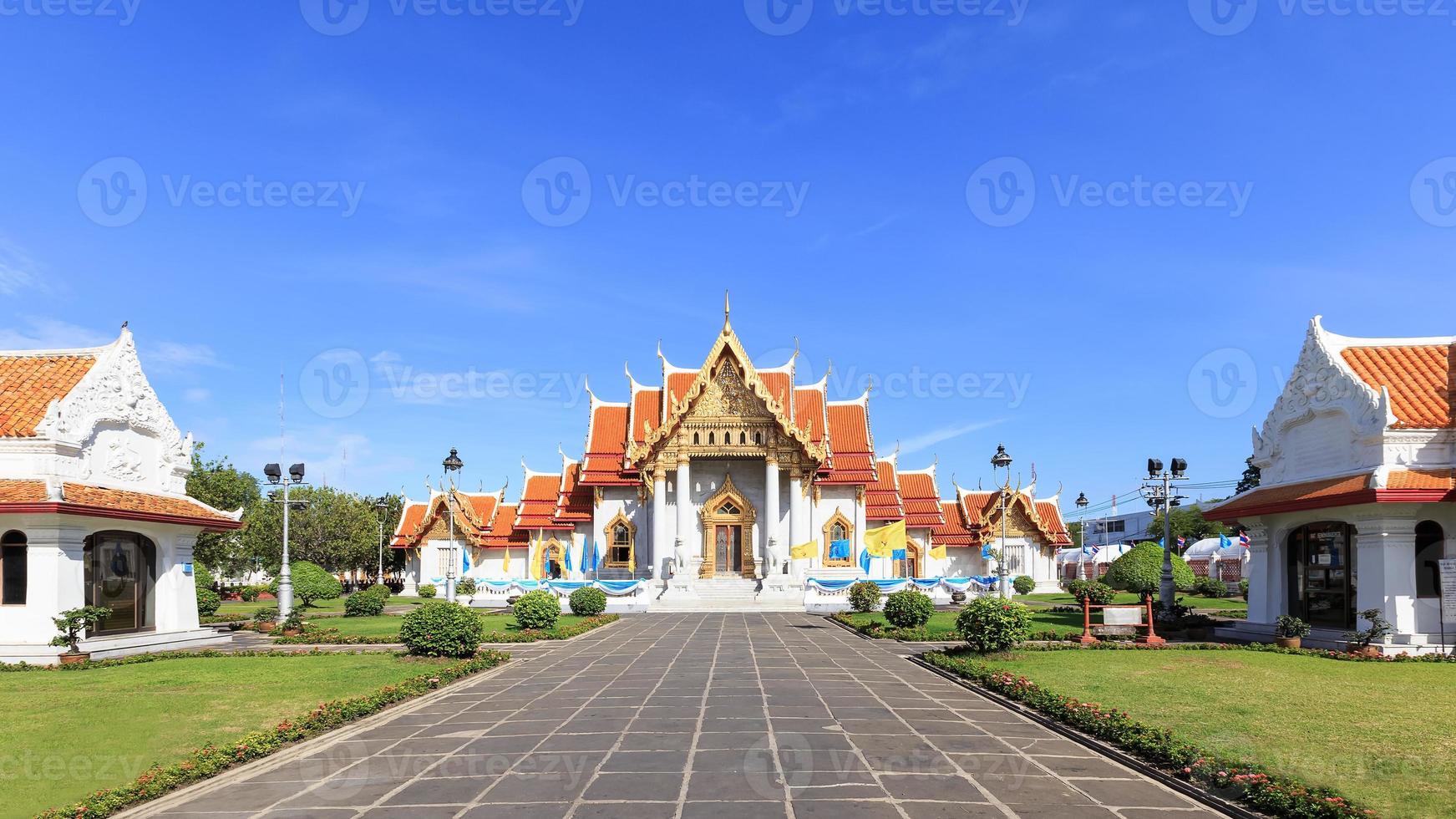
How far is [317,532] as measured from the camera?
6125cm

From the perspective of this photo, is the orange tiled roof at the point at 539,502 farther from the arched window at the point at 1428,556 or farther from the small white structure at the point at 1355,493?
the arched window at the point at 1428,556

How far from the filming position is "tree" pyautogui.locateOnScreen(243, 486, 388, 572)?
197ft

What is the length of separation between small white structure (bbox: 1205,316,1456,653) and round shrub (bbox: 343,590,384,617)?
1109 inches

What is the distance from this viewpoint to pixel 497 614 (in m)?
35.4

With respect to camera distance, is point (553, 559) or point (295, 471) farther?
point (553, 559)

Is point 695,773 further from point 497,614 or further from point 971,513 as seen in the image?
point 971,513

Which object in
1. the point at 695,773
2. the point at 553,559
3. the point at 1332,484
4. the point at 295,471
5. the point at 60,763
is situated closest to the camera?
the point at 695,773

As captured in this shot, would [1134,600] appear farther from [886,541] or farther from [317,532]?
[317,532]

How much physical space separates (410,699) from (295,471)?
717 inches

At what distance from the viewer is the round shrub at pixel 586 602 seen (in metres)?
33.6

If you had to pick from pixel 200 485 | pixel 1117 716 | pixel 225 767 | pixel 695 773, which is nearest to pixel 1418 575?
pixel 1117 716

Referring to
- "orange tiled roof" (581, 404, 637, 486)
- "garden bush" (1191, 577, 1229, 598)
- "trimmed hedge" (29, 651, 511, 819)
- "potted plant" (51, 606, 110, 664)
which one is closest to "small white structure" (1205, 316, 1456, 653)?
"trimmed hedge" (29, 651, 511, 819)

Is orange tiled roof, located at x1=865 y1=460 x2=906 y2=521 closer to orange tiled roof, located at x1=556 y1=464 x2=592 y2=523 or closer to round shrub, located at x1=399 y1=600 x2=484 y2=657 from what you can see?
orange tiled roof, located at x1=556 y1=464 x2=592 y2=523

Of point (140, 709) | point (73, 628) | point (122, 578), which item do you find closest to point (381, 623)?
point (122, 578)
